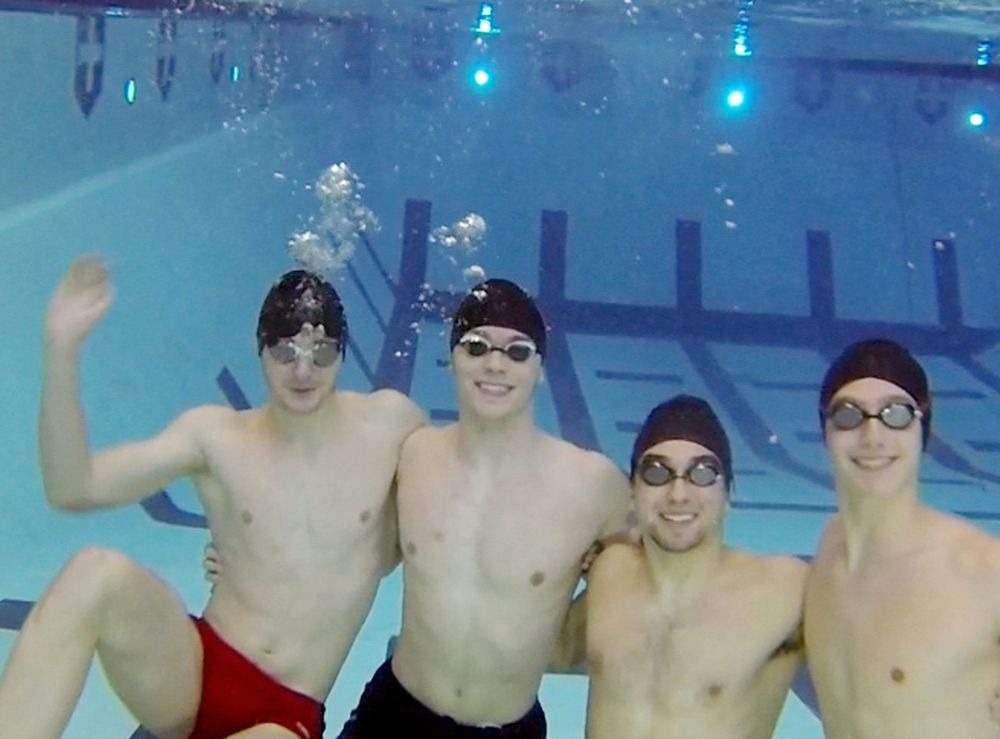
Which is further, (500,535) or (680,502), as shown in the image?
(500,535)

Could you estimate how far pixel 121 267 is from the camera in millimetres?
7516

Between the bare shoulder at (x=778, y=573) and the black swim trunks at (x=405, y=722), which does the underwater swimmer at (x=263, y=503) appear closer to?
the black swim trunks at (x=405, y=722)

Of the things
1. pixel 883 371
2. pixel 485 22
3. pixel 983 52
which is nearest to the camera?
pixel 883 371

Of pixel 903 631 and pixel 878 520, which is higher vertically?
pixel 878 520

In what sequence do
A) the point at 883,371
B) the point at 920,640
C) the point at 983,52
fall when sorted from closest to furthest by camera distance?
1. the point at 920,640
2. the point at 883,371
3. the point at 983,52

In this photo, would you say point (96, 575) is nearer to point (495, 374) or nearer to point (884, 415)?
point (495, 374)

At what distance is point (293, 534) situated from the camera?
2.51 meters

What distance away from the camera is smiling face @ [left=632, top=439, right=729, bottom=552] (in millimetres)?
2156

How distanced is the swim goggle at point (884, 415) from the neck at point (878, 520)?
13cm

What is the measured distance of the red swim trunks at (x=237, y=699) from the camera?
244cm

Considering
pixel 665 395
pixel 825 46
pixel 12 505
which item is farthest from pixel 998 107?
pixel 12 505

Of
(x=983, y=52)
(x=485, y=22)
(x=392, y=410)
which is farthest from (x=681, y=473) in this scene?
(x=485, y=22)

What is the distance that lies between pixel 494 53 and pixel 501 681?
13744 millimetres

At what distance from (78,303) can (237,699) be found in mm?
953
